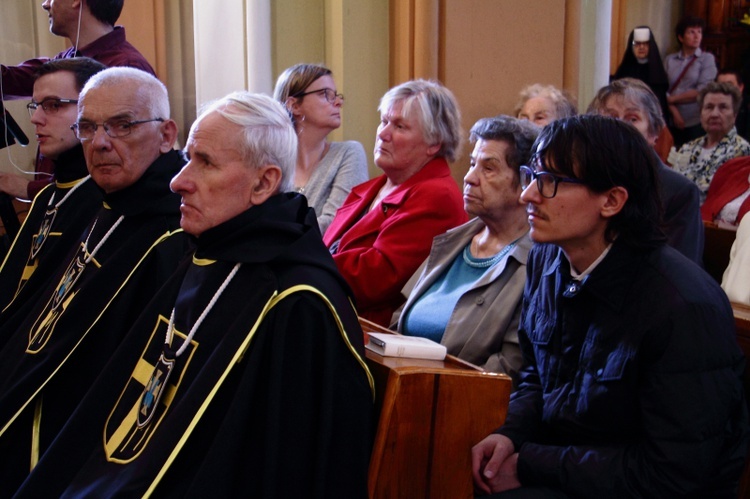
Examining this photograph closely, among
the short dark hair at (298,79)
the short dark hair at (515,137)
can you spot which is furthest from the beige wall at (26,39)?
the short dark hair at (515,137)

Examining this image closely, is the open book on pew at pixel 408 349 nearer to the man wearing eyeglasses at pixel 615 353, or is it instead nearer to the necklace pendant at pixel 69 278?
the man wearing eyeglasses at pixel 615 353

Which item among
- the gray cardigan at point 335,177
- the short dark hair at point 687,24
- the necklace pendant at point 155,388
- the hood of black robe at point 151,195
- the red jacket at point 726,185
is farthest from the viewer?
the short dark hair at point 687,24

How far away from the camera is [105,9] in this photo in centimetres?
411

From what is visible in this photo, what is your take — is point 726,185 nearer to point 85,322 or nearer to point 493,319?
point 493,319

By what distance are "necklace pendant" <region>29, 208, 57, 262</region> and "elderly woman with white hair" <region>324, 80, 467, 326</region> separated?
3.62 ft

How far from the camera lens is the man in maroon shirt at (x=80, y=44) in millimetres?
4066

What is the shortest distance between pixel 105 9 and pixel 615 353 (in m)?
2.99

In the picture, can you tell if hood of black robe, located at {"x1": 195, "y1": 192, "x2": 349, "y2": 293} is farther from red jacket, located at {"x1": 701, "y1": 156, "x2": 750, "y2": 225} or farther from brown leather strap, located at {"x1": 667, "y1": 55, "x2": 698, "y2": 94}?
brown leather strap, located at {"x1": 667, "y1": 55, "x2": 698, "y2": 94}

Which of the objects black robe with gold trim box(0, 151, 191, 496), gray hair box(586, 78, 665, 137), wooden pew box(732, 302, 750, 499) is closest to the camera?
wooden pew box(732, 302, 750, 499)

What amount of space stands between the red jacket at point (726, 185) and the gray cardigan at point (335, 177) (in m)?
2.23

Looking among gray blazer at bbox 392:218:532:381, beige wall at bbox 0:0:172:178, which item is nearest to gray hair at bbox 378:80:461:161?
gray blazer at bbox 392:218:532:381

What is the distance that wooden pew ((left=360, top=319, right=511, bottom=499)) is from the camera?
6.72ft

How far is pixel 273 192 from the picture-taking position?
7.36ft

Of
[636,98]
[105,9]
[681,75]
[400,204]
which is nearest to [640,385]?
[400,204]
